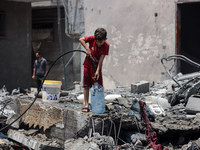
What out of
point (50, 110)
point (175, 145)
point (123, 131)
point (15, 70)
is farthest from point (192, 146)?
point (15, 70)

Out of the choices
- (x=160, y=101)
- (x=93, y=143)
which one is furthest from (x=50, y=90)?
(x=160, y=101)

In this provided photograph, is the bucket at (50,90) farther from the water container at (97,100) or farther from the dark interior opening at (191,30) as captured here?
the dark interior opening at (191,30)

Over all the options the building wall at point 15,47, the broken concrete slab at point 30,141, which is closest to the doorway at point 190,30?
the building wall at point 15,47

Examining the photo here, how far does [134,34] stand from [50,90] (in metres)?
5.34

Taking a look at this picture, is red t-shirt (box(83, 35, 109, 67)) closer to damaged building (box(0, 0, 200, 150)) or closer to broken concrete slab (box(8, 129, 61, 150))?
damaged building (box(0, 0, 200, 150))

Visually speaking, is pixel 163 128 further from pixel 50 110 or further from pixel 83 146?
pixel 50 110

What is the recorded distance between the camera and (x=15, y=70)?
11.2 meters

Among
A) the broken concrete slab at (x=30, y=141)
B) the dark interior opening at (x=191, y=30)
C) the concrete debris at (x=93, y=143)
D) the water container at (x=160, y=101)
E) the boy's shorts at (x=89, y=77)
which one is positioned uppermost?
the dark interior opening at (x=191, y=30)

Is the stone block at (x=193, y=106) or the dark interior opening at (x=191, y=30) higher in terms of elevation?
the dark interior opening at (x=191, y=30)

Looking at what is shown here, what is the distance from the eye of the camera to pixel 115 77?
11.3 metres

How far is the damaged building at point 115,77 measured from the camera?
17.1 feet

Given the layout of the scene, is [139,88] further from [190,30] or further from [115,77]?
[190,30]

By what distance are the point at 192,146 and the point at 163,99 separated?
223 centimetres

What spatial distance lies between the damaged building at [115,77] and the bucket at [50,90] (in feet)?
0.50
